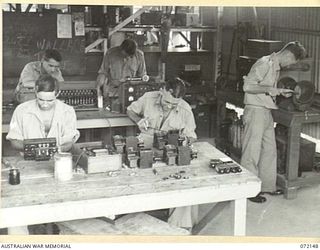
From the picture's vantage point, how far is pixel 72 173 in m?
2.19

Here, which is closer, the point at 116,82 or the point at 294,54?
the point at 294,54

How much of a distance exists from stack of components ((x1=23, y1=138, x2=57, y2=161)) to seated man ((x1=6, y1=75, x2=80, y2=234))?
0.23 metres

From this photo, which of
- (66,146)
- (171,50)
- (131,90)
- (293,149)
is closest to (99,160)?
(66,146)

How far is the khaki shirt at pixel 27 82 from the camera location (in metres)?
3.48

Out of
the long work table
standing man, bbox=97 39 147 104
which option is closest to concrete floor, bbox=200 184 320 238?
the long work table

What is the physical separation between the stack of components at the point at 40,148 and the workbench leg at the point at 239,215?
2.92 feet

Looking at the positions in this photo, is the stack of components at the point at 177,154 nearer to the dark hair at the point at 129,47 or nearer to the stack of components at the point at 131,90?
the stack of components at the point at 131,90

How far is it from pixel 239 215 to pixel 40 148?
3.23 feet

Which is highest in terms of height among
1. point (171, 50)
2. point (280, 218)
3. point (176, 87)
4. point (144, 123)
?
point (171, 50)

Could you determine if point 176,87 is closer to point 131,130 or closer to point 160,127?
point 160,127

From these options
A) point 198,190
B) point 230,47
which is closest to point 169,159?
point 198,190

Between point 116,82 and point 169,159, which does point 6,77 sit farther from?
point 169,159

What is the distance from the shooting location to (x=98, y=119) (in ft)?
11.4

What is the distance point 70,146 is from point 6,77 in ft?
8.66
